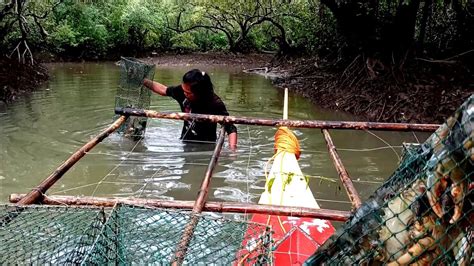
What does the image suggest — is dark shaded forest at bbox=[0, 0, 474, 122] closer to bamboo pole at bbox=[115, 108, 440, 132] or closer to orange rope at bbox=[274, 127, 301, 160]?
bamboo pole at bbox=[115, 108, 440, 132]

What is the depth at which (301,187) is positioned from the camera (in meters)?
3.59

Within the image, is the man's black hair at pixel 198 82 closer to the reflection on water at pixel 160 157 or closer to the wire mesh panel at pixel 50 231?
the reflection on water at pixel 160 157

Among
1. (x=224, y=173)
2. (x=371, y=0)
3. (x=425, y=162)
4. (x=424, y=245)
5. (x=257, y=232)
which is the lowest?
(x=224, y=173)

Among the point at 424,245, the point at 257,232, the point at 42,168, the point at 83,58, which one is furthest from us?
the point at 83,58

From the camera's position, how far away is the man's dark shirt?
17.1 feet

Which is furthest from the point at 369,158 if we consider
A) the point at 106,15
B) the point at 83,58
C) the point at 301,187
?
the point at 106,15

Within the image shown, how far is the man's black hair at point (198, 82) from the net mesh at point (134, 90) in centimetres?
74

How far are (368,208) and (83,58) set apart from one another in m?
20.9

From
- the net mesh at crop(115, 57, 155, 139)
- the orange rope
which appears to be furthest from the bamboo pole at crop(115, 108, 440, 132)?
the net mesh at crop(115, 57, 155, 139)

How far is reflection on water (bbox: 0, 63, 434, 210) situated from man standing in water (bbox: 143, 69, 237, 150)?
21cm

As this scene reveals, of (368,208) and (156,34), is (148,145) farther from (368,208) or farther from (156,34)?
(156,34)

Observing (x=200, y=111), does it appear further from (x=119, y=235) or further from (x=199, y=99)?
(x=119, y=235)

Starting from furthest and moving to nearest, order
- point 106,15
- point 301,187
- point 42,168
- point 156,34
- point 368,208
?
point 156,34 → point 106,15 → point 42,168 → point 301,187 → point 368,208

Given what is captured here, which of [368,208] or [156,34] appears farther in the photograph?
[156,34]
